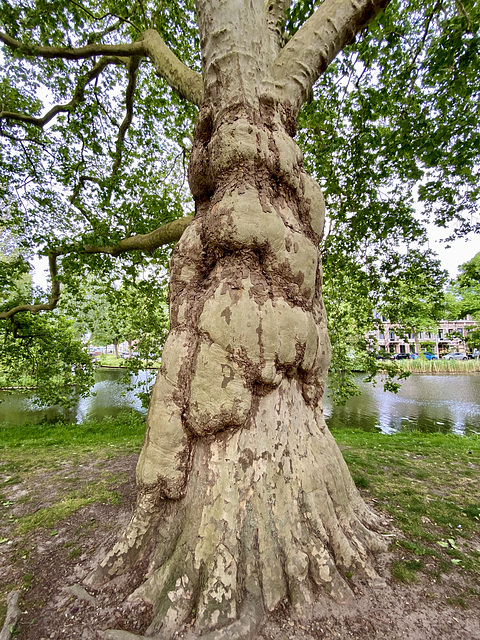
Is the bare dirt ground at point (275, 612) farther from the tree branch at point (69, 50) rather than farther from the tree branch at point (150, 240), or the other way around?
the tree branch at point (69, 50)

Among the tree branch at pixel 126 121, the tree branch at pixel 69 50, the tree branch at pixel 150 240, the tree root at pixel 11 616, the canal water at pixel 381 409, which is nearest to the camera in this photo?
the tree root at pixel 11 616

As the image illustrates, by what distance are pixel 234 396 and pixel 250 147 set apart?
1786 millimetres

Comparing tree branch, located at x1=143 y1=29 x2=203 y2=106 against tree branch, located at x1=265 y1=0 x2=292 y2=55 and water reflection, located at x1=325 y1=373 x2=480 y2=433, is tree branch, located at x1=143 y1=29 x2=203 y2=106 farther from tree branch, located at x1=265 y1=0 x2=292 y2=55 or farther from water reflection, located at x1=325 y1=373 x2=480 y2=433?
water reflection, located at x1=325 y1=373 x2=480 y2=433

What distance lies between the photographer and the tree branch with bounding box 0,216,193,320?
4801 mm

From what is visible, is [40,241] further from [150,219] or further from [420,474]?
[420,474]

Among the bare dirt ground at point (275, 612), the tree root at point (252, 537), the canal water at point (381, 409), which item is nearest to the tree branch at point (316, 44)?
the tree root at point (252, 537)

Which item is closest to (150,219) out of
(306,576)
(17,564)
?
(17,564)

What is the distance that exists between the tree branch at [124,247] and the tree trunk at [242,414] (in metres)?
2.21

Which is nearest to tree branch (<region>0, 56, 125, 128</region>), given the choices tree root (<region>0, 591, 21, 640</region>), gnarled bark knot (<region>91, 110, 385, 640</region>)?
gnarled bark knot (<region>91, 110, 385, 640</region>)

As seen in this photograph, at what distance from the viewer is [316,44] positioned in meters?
2.92

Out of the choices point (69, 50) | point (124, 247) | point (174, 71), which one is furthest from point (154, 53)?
point (124, 247)

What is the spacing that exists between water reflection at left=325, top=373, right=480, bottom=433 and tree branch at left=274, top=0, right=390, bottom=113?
10435 millimetres

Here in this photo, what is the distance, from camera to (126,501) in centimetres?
325

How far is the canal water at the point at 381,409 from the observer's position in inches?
458
